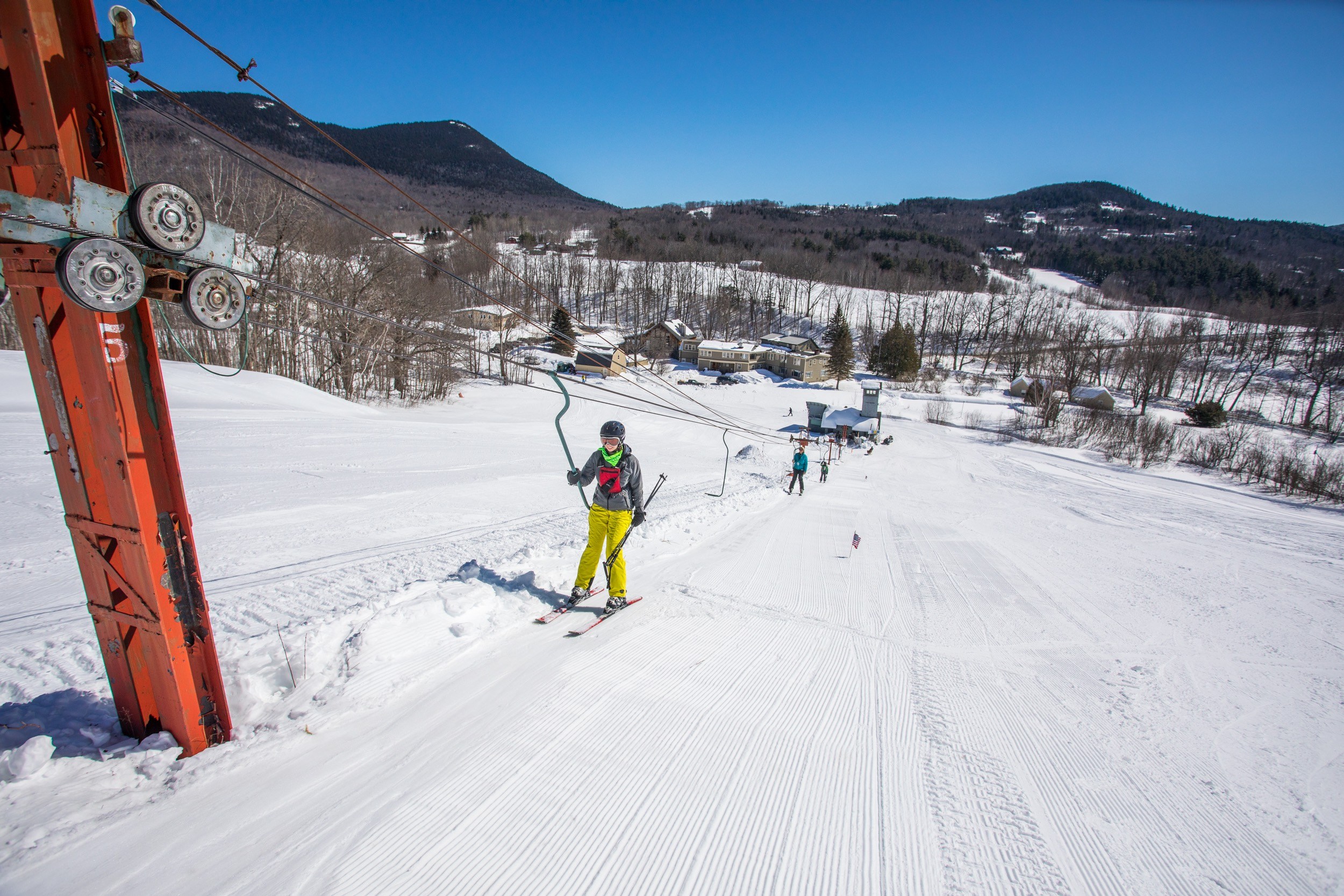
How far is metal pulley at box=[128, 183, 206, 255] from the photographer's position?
8.02 feet

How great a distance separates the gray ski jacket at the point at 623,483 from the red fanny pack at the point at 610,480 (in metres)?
0.01

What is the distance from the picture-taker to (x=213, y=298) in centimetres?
279

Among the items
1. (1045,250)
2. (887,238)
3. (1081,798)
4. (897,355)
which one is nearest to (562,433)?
(1081,798)

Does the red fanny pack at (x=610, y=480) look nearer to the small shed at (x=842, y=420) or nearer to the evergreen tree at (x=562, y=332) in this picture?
the small shed at (x=842, y=420)

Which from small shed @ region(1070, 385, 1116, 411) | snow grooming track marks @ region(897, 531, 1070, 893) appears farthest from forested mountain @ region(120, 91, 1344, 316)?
snow grooming track marks @ region(897, 531, 1070, 893)

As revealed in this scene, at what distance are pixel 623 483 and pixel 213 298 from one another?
314cm

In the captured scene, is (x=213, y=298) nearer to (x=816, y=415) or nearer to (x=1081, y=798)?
(x=1081, y=798)

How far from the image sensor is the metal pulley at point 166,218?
8.02 ft

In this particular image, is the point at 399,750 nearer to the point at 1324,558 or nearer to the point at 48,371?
the point at 48,371

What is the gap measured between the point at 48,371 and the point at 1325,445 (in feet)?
166

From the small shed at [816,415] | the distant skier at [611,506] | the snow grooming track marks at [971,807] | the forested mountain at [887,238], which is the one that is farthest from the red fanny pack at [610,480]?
the forested mountain at [887,238]

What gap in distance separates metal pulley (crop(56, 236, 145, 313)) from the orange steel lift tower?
40 mm

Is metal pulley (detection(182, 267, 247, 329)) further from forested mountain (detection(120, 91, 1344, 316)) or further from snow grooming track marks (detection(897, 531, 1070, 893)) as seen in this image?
forested mountain (detection(120, 91, 1344, 316))

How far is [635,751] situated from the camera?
326 cm
